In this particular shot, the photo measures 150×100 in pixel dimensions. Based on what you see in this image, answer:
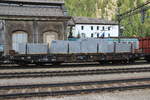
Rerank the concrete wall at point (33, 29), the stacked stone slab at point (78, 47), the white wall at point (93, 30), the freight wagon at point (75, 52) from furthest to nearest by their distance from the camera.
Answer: the white wall at point (93, 30) < the concrete wall at point (33, 29) < the stacked stone slab at point (78, 47) < the freight wagon at point (75, 52)

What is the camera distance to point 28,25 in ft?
78.9

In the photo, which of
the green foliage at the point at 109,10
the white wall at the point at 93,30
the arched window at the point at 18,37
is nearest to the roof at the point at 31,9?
the arched window at the point at 18,37

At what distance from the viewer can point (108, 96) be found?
8.30 meters

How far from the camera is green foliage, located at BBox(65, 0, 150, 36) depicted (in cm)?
9188

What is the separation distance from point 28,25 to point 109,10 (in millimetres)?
122328

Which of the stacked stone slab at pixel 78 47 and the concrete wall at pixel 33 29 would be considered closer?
the stacked stone slab at pixel 78 47

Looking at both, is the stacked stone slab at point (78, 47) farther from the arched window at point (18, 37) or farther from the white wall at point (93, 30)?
the white wall at point (93, 30)

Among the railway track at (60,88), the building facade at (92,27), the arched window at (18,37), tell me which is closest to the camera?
the railway track at (60,88)

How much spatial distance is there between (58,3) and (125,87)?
2094 cm

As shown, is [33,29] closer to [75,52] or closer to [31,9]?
[31,9]

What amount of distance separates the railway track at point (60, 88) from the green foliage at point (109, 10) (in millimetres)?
76305

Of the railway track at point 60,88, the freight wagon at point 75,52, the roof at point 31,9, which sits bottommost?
the railway track at point 60,88

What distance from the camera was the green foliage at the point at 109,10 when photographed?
9188cm

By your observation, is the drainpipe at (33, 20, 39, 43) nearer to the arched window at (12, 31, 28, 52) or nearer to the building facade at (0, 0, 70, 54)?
the building facade at (0, 0, 70, 54)
